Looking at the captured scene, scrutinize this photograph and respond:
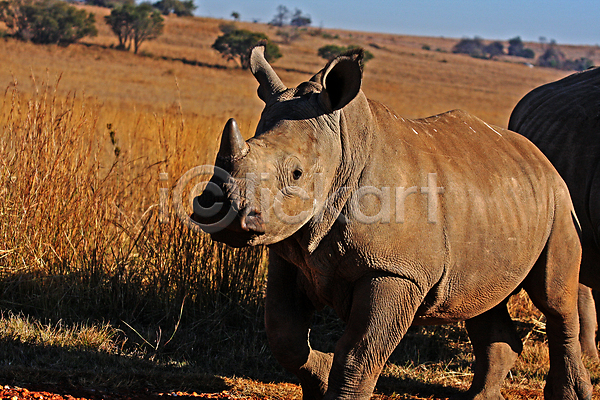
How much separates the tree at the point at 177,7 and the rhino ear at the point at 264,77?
7020 cm

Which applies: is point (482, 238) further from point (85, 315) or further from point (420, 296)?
point (85, 315)

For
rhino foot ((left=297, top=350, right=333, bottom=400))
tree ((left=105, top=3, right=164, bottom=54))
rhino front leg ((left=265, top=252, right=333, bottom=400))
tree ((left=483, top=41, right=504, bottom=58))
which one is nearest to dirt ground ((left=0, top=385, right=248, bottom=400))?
rhino foot ((left=297, top=350, right=333, bottom=400))

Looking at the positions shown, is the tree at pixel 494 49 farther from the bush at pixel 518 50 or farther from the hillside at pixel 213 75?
the hillside at pixel 213 75

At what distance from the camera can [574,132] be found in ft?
14.4

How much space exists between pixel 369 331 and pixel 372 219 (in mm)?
494

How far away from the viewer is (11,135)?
5.30 m

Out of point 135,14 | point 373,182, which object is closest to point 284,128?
point 373,182

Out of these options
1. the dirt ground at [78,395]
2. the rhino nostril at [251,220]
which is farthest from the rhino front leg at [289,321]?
the rhino nostril at [251,220]

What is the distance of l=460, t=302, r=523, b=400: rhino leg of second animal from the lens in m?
3.75

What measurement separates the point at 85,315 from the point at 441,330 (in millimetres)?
2814

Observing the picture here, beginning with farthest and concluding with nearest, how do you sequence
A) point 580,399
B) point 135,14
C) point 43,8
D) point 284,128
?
point 135,14 → point 43,8 → point 580,399 → point 284,128

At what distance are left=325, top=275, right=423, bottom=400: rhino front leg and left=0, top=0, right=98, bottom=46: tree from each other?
108 ft

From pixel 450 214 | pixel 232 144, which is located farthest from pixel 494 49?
pixel 232 144
